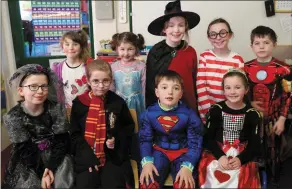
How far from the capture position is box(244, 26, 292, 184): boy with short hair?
81.0 inches

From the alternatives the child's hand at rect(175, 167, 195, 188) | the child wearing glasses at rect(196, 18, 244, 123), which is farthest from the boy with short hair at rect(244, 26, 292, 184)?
the child's hand at rect(175, 167, 195, 188)

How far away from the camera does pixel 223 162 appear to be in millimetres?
1683

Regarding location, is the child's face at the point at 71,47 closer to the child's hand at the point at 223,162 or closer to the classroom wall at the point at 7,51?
the classroom wall at the point at 7,51

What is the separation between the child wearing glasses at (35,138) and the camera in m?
1.67

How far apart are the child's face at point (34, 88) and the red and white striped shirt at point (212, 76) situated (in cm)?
115

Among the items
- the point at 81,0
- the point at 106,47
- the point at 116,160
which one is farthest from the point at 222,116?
the point at 81,0

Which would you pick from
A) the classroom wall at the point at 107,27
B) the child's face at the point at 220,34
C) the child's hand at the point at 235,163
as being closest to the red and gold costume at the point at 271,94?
the child's face at the point at 220,34

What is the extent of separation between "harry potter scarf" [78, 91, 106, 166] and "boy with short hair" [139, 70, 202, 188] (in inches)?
10.3

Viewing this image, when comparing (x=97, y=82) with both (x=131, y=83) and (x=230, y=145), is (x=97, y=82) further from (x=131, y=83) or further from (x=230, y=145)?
(x=230, y=145)

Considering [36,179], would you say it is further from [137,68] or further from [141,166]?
[137,68]

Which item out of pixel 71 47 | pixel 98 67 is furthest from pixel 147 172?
pixel 71 47

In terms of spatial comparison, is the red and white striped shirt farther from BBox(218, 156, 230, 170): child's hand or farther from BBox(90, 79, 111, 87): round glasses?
BBox(90, 79, 111, 87): round glasses

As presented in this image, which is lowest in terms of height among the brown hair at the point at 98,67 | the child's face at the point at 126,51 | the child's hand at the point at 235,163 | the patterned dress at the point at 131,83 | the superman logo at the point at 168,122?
the child's hand at the point at 235,163

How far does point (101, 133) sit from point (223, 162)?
798 millimetres
